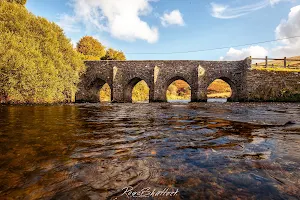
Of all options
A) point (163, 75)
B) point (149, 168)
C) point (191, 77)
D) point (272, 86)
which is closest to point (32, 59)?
point (163, 75)

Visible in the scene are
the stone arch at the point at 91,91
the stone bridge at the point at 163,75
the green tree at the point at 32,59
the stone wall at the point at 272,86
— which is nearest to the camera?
the green tree at the point at 32,59

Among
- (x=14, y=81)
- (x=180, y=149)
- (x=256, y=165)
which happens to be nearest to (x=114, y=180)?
(x=180, y=149)

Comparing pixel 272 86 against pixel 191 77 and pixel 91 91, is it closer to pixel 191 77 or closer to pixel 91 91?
pixel 191 77

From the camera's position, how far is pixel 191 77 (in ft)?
97.8

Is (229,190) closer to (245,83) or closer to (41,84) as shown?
(41,84)

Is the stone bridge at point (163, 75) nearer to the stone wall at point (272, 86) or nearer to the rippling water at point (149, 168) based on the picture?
the stone wall at point (272, 86)

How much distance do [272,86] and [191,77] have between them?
11.3 meters

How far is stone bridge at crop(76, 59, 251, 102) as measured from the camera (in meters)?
29.1

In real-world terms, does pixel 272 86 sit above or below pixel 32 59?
below

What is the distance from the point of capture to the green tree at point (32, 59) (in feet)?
58.6

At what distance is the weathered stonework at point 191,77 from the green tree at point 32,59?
455cm

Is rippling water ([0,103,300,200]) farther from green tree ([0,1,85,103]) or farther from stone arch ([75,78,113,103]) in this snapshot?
stone arch ([75,78,113,103])

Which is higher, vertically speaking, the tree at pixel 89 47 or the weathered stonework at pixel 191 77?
the tree at pixel 89 47

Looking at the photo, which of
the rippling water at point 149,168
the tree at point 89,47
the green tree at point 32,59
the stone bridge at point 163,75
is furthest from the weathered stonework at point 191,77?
the tree at point 89,47
